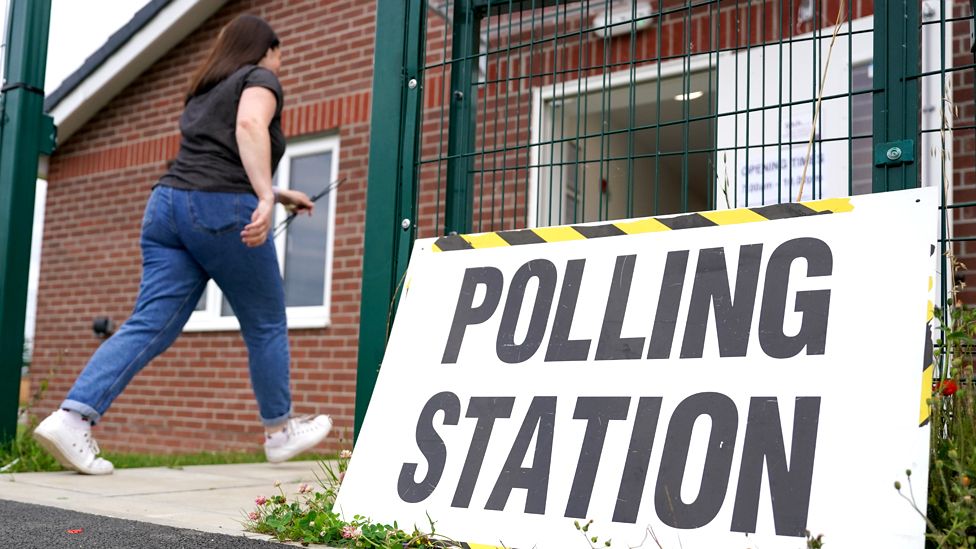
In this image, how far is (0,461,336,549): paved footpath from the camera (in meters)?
2.29

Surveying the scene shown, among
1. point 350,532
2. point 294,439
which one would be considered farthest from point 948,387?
point 294,439

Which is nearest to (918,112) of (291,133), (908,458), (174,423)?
(908,458)

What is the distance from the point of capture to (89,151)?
8258 millimetres

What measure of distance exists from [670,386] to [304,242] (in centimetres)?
529

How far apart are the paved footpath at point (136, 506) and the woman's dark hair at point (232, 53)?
1.60 m

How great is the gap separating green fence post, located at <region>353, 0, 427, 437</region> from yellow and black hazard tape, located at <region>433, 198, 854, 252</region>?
31 centimetres

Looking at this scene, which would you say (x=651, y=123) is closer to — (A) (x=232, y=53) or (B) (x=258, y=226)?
(B) (x=258, y=226)

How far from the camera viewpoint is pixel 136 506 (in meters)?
2.92

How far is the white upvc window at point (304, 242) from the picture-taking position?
6.86m

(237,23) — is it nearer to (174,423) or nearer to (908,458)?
(908,458)

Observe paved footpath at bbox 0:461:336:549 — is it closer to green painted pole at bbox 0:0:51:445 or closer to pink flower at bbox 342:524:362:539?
pink flower at bbox 342:524:362:539

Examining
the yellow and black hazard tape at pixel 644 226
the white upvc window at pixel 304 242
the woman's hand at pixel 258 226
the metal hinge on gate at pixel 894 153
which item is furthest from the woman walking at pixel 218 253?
the white upvc window at pixel 304 242

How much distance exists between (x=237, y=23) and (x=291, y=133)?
3196mm

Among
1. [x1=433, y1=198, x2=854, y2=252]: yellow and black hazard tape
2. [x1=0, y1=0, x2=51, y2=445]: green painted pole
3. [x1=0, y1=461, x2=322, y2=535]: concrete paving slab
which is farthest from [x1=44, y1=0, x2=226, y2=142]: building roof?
[x1=433, y1=198, x2=854, y2=252]: yellow and black hazard tape
